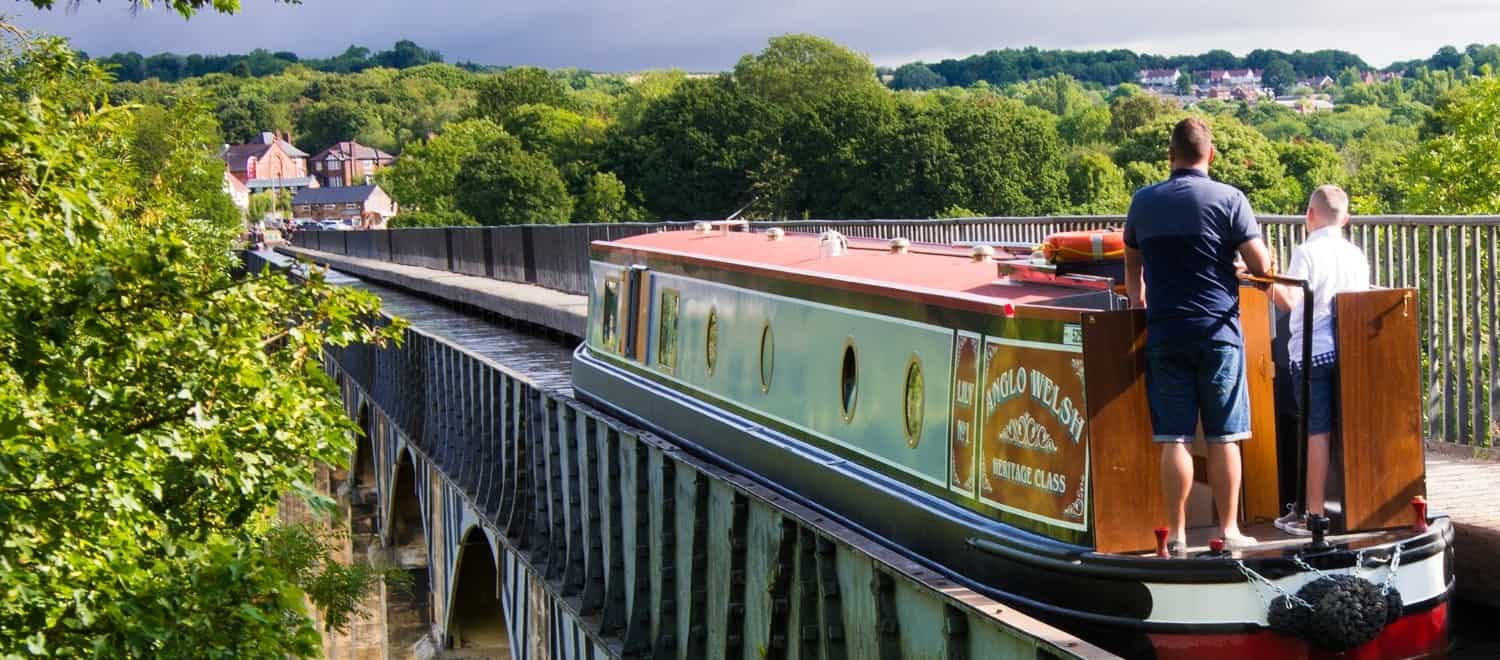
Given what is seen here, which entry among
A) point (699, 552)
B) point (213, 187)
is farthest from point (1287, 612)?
point (213, 187)

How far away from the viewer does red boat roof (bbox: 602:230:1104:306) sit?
9176 mm

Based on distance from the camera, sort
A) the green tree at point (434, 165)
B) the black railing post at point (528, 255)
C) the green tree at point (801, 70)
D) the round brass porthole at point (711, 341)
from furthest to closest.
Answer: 1. the green tree at point (434, 165)
2. the green tree at point (801, 70)
3. the black railing post at point (528, 255)
4. the round brass porthole at point (711, 341)

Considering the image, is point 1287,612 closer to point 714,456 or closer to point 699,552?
point 699,552

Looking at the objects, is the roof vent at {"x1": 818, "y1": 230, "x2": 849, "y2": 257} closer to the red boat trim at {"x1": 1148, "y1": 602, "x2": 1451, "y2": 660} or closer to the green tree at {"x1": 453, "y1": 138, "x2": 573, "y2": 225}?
the red boat trim at {"x1": 1148, "y1": 602, "x2": 1451, "y2": 660}

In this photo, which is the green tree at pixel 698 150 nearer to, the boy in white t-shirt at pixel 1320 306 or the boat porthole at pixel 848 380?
the boat porthole at pixel 848 380

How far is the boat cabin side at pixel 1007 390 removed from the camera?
786cm

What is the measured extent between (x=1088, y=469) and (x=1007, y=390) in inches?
30.4

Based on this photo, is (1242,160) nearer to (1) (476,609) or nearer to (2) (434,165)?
(1) (476,609)

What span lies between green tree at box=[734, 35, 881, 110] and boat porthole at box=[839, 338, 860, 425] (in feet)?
376

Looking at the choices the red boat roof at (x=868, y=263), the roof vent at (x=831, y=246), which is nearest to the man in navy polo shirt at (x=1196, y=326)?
the red boat roof at (x=868, y=263)

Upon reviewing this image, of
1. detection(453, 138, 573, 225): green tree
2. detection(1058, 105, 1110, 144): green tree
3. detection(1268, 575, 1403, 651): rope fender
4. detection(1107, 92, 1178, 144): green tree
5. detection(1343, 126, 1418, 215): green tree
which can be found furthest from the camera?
detection(1058, 105, 1110, 144): green tree

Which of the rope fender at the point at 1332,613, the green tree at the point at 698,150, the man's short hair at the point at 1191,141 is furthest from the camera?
the green tree at the point at 698,150

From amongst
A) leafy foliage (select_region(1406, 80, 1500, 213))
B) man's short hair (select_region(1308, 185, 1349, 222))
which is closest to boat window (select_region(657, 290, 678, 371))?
man's short hair (select_region(1308, 185, 1349, 222))

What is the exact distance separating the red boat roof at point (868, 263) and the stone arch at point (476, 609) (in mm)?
9680
